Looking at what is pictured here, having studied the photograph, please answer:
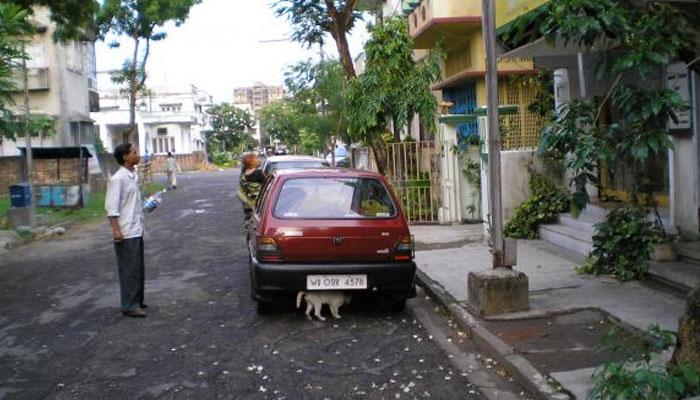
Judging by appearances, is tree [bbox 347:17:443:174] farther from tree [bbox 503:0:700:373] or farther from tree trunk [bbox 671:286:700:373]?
tree trunk [bbox 671:286:700:373]

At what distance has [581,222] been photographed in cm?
1032

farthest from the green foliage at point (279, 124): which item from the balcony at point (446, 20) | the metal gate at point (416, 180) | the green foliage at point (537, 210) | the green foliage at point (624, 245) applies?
the green foliage at point (624, 245)

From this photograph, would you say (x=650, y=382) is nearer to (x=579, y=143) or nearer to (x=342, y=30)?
(x=579, y=143)

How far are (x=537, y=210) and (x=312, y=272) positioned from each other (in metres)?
5.38

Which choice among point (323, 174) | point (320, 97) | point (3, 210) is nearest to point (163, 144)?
point (320, 97)

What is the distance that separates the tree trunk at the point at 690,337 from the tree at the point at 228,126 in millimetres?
87683

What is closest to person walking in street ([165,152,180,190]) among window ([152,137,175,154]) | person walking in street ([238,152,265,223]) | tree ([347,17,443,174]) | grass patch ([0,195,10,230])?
grass patch ([0,195,10,230])

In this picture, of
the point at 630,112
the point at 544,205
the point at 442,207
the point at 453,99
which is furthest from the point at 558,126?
the point at 453,99

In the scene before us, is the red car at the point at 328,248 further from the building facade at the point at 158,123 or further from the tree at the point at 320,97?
the building facade at the point at 158,123

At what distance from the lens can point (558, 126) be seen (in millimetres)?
5902

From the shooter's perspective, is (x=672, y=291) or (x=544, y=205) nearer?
(x=672, y=291)

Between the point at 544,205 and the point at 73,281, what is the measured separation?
711 cm

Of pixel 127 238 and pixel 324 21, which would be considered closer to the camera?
pixel 127 238

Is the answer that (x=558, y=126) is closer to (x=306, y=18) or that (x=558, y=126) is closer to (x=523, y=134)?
(x=523, y=134)
